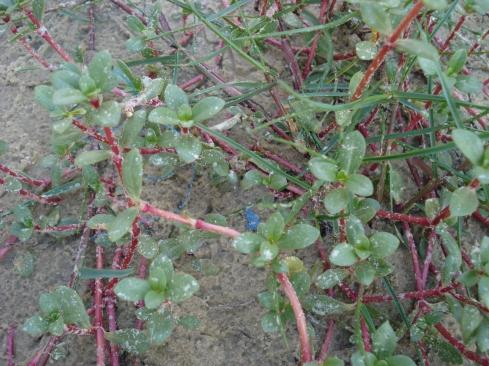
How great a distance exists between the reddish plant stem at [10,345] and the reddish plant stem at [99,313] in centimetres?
23

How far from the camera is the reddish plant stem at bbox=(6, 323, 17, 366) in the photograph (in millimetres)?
1315

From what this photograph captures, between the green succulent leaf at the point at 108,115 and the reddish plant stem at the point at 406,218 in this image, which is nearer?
the green succulent leaf at the point at 108,115

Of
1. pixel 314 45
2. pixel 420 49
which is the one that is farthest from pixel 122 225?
pixel 314 45

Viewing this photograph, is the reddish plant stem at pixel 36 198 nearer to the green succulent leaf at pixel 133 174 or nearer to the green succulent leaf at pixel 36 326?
the green succulent leaf at pixel 36 326

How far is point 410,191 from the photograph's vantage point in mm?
1527

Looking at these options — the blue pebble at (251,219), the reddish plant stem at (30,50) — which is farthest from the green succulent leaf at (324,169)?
the reddish plant stem at (30,50)

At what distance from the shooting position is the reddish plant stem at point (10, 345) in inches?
51.8

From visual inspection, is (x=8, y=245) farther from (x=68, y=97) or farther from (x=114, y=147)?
(x=68, y=97)

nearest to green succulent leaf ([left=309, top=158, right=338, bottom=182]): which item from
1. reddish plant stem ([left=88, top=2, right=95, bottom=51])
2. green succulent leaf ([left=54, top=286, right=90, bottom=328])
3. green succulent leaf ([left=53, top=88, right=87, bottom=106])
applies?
green succulent leaf ([left=53, top=88, right=87, bottom=106])

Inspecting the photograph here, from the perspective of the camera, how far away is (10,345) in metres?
1.33

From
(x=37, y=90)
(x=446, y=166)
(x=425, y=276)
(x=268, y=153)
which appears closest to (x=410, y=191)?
(x=446, y=166)

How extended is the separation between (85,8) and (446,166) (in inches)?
51.1

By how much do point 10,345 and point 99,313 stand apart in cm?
25

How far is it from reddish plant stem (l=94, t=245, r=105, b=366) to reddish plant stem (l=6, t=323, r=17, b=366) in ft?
0.75
